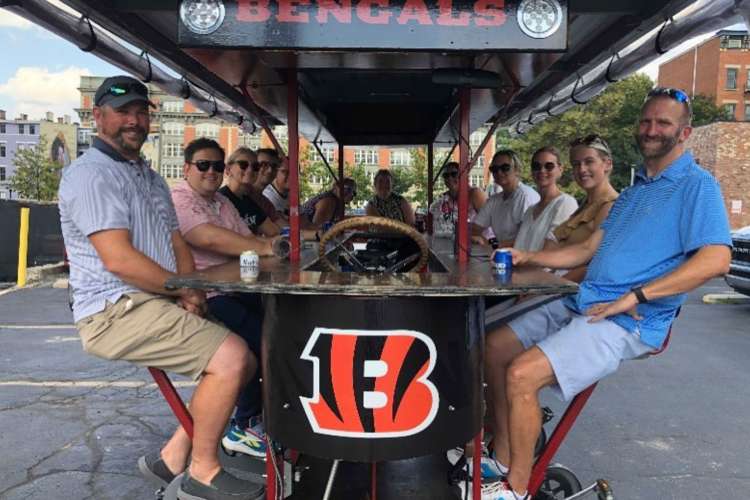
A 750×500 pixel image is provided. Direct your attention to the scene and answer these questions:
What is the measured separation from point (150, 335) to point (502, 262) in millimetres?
1615

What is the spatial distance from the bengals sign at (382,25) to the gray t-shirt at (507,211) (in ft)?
11.2

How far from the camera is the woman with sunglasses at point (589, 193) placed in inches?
150

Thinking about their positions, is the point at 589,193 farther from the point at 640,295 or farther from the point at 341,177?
the point at 341,177

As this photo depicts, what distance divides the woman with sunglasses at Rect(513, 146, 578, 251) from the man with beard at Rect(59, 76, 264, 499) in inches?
99.2

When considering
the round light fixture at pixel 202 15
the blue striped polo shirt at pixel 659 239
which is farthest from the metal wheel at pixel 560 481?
the round light fixture at pixel 202 15

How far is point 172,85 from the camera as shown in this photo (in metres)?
5.09

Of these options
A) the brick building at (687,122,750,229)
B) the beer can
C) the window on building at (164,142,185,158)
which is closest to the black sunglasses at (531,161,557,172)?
the beer can

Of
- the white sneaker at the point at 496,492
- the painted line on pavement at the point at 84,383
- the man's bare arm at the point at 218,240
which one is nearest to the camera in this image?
the white sneaker at the point at 496,492

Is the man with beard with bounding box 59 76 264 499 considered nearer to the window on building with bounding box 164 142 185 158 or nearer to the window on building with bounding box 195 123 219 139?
the window on building with bounding box 195 123 219 139

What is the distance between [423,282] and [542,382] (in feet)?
2.92

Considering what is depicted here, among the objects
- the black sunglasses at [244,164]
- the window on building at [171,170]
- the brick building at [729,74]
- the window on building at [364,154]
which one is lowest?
the black sunglasses at [244,164]

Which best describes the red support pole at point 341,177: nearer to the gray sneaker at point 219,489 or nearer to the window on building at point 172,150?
the gray sneaker at point 219,489

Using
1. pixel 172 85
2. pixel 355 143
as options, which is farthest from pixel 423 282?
pixel 355 143

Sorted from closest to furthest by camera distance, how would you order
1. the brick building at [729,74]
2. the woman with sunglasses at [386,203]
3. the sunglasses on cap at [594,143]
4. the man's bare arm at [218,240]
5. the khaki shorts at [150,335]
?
the khaki shorts at [150,335] → the man's bare arm at [218,240] → the sunglasses on cap at [594,143] → the woman with sunglasses at [386,203] → the brick building at [729,74]
